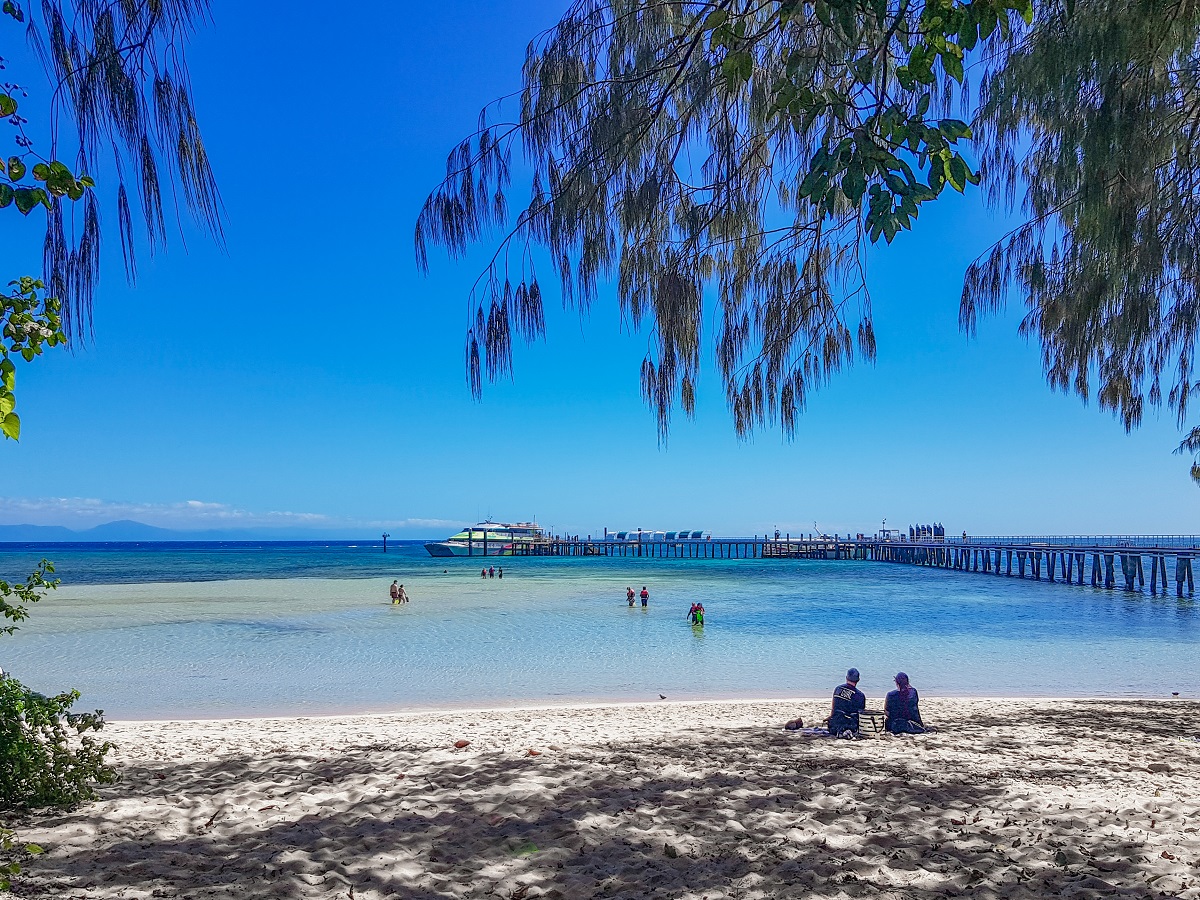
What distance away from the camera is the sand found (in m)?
3.17

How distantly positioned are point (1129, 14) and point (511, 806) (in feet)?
16.5

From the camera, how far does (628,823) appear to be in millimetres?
3881

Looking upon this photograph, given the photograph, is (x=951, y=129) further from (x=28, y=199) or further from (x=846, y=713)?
(x=846, y=713)

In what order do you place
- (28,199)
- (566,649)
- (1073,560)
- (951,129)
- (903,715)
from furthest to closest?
1. (1073,560)
2. (566,649)
3. (903,715)
4. (951,129)
5. (28,199)

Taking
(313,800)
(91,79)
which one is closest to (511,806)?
(313,800)

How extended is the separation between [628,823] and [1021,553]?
153 ft

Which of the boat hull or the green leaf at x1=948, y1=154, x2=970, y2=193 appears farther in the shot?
the boat hull

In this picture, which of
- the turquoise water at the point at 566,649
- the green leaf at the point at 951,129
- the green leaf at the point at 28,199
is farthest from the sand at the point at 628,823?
the turquoise water at the point at 566,649

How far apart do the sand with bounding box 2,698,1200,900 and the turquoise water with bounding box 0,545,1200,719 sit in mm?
5385

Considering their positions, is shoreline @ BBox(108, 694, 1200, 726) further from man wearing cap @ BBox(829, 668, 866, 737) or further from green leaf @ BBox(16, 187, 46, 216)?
green leaf @ BBox(16, 187, 46, 216)

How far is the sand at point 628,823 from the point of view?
317 centimetres

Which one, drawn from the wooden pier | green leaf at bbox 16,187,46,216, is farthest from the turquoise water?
green leaf at bbox 16,187,46,216

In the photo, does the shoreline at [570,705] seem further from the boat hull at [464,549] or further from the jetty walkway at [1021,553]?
the boat hull at [464,549]

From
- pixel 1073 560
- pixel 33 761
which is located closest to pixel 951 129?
pixel 33 761
